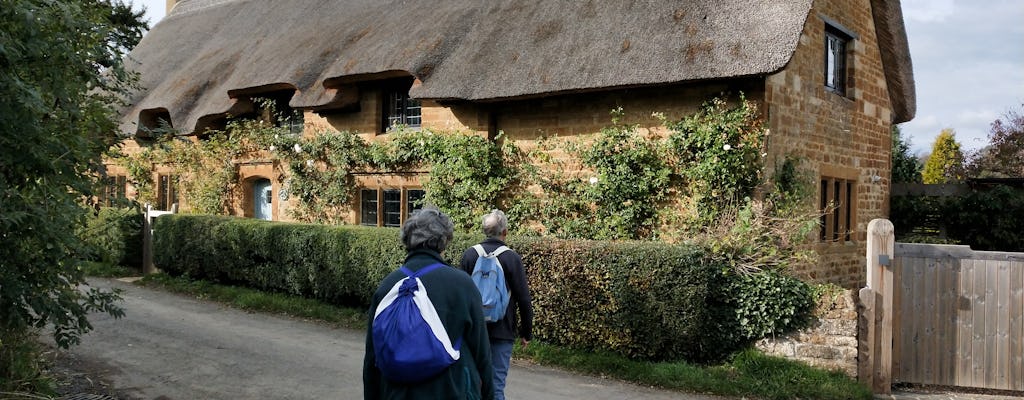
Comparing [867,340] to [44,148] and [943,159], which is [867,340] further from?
[943,159]

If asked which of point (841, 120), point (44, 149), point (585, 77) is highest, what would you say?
point (585, 77)

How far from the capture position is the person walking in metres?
4.89

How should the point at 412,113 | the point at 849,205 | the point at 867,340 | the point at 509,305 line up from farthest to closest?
the point at 412,113, the point at 849,205, the point at 867,340, the point at 509,305

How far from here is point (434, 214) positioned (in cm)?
345

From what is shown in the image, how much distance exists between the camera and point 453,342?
10.3ft

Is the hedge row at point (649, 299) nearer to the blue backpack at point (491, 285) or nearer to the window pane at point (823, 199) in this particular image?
the blue backpack at point (491, 285)

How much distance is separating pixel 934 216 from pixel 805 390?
9.08m

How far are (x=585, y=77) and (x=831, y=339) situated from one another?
15.3 ft

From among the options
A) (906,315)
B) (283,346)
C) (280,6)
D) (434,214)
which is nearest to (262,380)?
(283,346)

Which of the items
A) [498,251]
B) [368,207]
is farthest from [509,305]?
[368,207]

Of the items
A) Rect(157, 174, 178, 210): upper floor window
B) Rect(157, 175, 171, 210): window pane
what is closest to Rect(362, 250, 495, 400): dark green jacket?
Rect(157, 174, 178, 210): upper floor window

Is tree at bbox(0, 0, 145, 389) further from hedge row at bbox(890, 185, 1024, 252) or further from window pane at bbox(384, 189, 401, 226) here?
hedge row at bbox(890, 185, 1024, 252)

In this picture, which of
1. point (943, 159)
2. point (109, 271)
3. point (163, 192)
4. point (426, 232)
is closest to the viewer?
point (426, 232)

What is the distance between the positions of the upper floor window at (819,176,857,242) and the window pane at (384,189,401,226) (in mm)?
6900
